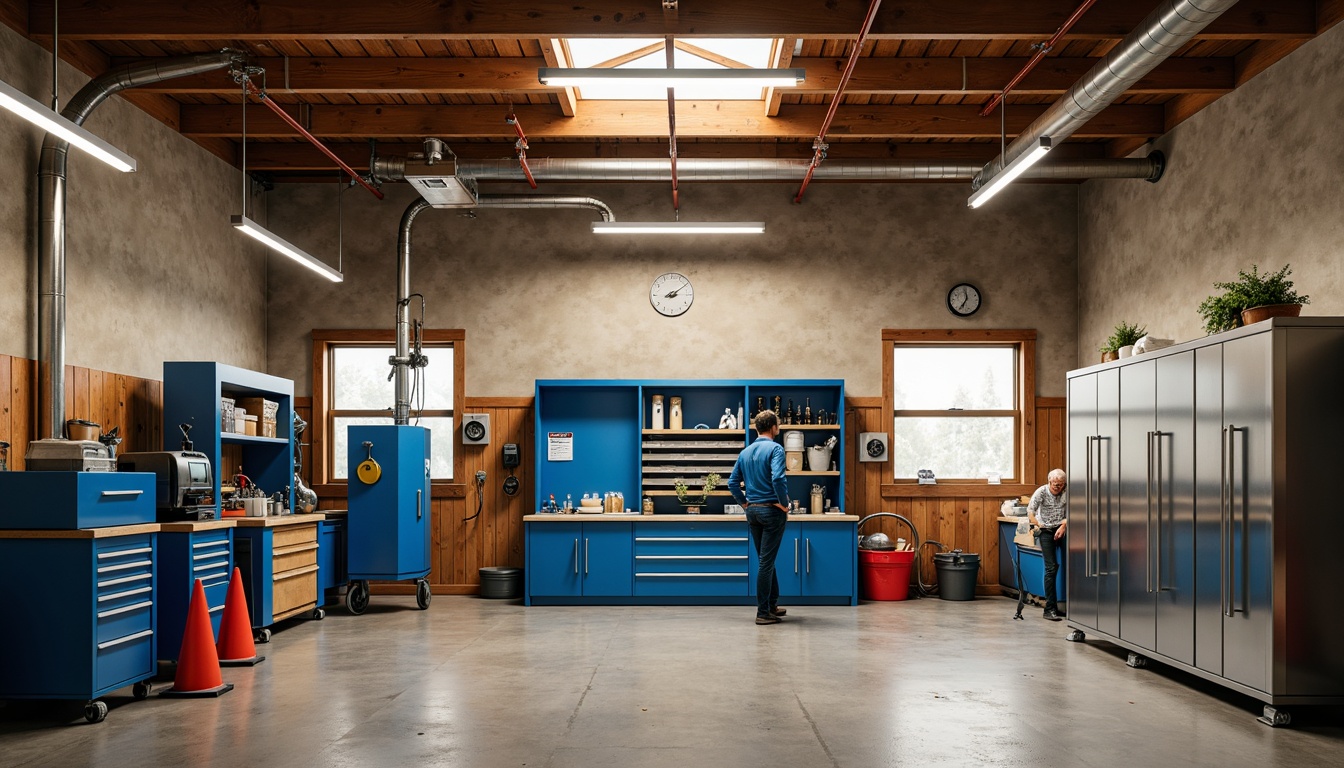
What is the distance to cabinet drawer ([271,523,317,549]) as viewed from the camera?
7477 mm

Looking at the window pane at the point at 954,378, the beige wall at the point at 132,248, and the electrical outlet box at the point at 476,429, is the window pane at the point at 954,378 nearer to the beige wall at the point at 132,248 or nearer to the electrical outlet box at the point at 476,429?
the electrical outlet box at the point at 476,429

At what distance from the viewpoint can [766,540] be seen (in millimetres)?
7934

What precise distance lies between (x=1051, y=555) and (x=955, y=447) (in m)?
2.04

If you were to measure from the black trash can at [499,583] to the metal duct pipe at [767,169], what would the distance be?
12.0 feet

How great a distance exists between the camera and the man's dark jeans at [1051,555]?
8023mm

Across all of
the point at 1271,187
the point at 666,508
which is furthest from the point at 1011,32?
the point at 666,508

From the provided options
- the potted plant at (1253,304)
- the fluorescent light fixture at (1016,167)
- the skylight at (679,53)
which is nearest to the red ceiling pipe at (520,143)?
the skylight at (679,53)

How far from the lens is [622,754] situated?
14.2ft

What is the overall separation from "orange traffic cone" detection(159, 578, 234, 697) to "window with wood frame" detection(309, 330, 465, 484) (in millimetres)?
4315

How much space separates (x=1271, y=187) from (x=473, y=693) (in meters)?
6.19

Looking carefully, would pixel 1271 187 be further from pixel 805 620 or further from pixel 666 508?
pixel 666 508

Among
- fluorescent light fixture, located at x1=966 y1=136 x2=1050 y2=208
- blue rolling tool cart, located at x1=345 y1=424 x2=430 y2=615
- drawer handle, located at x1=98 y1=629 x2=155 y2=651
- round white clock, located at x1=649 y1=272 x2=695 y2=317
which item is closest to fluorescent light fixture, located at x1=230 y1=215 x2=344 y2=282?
blue rolling tool cart, located at x1=345 y1=424 x2=430 y2=615

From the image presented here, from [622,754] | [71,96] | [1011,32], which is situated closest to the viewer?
[622,754]

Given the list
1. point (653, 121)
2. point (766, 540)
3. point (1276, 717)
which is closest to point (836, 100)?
point (653, 121)
